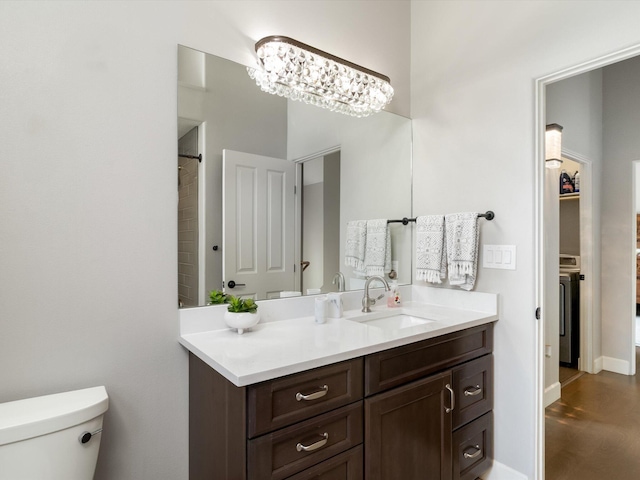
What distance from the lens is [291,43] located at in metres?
1.65

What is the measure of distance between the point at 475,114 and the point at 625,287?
2.70 meters

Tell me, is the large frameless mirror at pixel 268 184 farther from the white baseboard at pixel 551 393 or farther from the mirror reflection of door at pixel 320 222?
the white baseboard at pixel 551 393

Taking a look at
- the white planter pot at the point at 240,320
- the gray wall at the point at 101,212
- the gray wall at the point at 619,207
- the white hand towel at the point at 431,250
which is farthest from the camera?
the gray wall at the point at 619,207

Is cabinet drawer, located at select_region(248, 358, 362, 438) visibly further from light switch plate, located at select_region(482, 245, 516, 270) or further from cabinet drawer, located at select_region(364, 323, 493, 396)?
light switch plate, located at select_region(482, 245, 516, 270)

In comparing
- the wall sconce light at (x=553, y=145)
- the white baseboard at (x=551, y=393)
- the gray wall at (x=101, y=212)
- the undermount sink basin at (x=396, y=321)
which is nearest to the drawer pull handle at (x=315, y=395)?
the gray wall at (x=101, y=212)

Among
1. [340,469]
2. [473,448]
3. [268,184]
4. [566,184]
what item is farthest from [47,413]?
[566,184]

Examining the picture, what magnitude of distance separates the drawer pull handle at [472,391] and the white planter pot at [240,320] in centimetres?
105

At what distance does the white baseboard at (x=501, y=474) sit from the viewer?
1812mm

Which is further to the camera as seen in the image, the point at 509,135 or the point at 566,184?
the point at 566,184

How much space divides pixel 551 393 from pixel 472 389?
153 cm

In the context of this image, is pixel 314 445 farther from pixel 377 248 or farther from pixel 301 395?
pixel 377 248

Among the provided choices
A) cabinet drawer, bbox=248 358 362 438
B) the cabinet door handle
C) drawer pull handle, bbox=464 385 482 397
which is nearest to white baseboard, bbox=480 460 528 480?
drawer pull handle, bbox=464 385 482 397

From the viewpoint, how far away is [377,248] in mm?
2193

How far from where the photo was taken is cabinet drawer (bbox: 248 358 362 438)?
3.52ft
